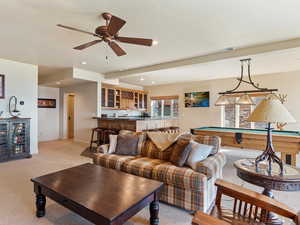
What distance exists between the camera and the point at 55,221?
1.98 metres

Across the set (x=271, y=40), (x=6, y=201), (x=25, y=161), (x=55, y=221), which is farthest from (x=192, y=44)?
(x=25, y=161)

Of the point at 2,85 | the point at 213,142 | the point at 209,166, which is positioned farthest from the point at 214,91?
the point at 2,85

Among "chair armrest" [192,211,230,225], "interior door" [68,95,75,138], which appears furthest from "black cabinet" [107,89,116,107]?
"chair armrest" [192,211,230,225]

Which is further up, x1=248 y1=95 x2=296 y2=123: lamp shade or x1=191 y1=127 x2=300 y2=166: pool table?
x1=248 y1=95 x2=296 y2=123: lamp shade

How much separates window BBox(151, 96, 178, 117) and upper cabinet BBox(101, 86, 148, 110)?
0.48 metres

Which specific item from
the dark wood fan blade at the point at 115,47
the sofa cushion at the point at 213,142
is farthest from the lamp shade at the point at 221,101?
the dark wood fan blade at the point at 115,47

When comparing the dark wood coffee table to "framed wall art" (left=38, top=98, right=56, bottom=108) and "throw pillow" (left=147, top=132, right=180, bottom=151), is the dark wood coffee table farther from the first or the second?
"framed wall art" (left=38, top=98, right=56, bottom=108)

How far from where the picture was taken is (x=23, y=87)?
15.9ft

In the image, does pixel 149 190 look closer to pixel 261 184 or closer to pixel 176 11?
pixel 261 184

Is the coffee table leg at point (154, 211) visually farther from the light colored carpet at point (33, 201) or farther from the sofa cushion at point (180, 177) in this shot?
the sofa cushion at point (180, 177)

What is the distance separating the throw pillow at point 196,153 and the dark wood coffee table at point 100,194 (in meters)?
0.68

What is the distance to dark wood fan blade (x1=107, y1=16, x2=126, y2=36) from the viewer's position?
197 cm

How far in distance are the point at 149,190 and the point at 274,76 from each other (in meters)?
6.12

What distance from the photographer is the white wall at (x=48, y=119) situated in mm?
6977
